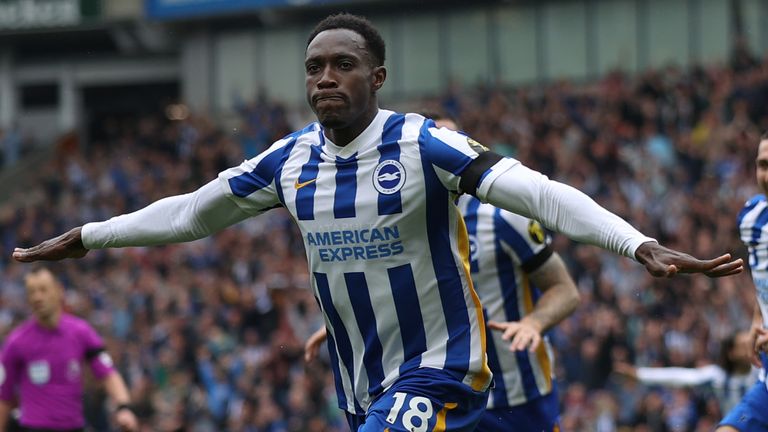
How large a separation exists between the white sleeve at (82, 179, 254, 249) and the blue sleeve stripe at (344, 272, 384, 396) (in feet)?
2.24

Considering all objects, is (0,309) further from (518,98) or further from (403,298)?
(403,298)

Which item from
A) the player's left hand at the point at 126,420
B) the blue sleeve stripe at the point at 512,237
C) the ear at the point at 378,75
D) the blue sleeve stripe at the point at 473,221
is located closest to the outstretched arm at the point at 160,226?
the ear at the point at 378,75

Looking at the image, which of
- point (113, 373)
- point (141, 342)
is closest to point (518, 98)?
point (141, 342)

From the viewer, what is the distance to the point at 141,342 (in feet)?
64.1

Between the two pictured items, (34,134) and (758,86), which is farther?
(34,134)

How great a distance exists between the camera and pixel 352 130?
5035 mm

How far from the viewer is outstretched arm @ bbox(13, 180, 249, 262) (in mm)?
5363

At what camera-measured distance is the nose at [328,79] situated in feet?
16.0

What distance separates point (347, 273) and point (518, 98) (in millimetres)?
19363

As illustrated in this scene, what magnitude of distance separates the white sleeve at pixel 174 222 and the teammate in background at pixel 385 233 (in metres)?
0.29

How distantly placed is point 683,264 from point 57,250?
2.72 m

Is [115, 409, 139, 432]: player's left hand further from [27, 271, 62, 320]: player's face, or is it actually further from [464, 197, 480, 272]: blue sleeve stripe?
[464, 197, 480, 272]: blue sleeve stripe

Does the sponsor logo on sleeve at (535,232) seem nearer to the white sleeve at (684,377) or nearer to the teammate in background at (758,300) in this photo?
the teammate in background at (758,300)

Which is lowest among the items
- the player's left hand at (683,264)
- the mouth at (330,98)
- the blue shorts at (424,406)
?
the blue shorts at (424,406)
